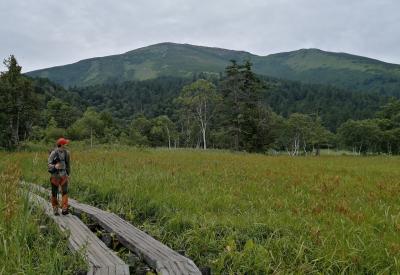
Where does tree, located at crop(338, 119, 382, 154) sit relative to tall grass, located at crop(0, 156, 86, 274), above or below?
below

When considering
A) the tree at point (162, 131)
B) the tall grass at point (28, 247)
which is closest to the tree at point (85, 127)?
the tree at point (162, 131)

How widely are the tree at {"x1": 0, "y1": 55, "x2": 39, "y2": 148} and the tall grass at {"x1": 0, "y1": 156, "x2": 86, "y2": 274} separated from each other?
30.5 m

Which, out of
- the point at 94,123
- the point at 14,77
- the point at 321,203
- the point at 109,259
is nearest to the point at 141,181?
the point at 321,203

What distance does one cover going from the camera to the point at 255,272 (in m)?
5.18

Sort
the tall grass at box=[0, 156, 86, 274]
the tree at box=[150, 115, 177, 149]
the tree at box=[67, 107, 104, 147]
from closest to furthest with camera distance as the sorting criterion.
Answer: the tall grass at box=[0, 156, 86, 274]
the tree at box=[67, 107, 104, 147]
the tree at box=[150, 115, 177, 149]

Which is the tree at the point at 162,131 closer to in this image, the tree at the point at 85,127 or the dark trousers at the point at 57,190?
the tree at the point at 85,127

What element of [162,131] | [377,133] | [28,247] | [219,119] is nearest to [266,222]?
[28,247]

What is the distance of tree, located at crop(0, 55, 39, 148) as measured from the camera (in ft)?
112

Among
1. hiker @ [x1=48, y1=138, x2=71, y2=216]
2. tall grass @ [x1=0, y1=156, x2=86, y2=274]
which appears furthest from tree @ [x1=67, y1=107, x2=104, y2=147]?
tall grass @ [x1=0, y1=156, x2=86, y2=274]

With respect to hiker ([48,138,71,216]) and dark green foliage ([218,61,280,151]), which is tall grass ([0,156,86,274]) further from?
dark green foliage ([218,61,280,151])

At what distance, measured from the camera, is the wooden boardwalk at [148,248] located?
4793 mm

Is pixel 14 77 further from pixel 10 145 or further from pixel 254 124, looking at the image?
pixel 254 124

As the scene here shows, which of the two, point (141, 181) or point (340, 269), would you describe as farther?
point (141, 181)

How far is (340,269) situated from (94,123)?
3872 inches
